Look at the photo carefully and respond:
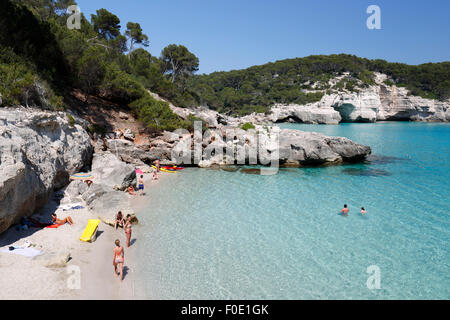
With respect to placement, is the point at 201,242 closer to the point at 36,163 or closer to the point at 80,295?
the point at 80,295

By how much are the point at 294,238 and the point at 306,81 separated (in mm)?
85045

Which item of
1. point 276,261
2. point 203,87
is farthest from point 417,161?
point 203,87

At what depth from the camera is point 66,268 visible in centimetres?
757

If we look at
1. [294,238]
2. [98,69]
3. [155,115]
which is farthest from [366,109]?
[294,238]

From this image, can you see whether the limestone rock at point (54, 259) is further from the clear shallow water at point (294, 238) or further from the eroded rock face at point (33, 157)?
the clear shallow water at point (294, 238)

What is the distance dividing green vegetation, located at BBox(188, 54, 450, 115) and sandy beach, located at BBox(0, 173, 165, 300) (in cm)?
6188

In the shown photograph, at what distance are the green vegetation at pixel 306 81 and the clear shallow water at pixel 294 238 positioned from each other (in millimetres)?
56471

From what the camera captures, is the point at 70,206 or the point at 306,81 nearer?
the point at 70,206

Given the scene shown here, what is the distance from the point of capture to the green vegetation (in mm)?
76438

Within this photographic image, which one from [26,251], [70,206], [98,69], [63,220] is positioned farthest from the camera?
[98,69]

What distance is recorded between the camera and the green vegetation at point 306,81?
7644 centimetres

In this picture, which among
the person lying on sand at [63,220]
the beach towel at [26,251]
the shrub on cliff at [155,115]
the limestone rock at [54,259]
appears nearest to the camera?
the limestone rock at [54,259]

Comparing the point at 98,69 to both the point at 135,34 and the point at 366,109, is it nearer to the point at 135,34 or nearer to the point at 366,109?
the point at 135,34

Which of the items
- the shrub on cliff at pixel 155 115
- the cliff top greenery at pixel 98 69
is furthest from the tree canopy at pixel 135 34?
the shrub on cliff at pixel 155 115
